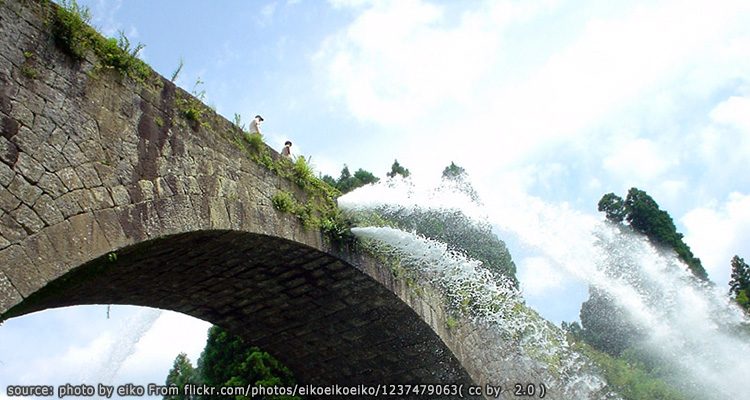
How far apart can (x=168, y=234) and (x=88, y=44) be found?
1.45 meters

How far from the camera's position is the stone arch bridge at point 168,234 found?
434cm

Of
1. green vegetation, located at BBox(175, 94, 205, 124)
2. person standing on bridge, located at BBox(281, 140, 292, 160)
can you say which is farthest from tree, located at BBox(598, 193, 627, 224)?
green vegetation, located at BBox(175, 94, 205, 124)

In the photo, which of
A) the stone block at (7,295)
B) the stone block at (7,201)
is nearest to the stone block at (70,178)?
the stone block at (7,201)

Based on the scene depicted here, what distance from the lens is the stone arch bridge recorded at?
14.3 ft

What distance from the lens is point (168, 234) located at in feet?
17.0

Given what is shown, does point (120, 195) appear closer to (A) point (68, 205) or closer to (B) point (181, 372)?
(A) point (68, 205)

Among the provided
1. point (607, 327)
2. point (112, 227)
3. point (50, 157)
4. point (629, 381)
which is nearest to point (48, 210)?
point (50, 157)

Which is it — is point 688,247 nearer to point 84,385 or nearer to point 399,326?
point 399,326

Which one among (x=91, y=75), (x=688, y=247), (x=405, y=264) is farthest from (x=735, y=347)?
(x=91, y=75)

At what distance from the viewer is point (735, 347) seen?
1323cm

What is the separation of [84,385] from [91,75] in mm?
3214

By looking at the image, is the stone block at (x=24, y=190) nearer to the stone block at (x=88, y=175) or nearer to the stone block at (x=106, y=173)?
the stone block at (x=88, y=175)

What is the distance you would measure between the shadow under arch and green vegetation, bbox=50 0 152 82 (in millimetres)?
1294

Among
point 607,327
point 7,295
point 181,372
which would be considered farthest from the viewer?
point 181,372
